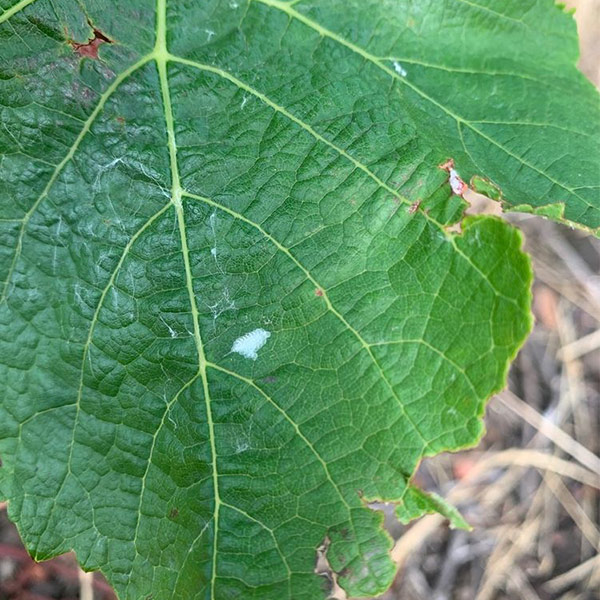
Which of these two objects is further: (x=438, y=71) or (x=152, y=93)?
(x=438, y=71)

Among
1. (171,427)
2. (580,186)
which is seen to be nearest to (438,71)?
(580,186)

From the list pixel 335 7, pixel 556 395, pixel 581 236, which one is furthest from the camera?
pixel 581 236

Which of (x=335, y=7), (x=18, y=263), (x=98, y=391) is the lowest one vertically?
(x=98, y=391)

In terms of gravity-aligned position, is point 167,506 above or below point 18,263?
below

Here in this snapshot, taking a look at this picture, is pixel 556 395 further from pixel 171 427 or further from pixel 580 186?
pixel 171 427
